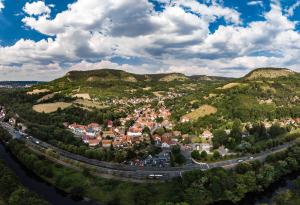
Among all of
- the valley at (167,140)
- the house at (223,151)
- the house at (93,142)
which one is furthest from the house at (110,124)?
the house at (223,151)

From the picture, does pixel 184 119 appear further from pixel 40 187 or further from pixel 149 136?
pixel 40 187

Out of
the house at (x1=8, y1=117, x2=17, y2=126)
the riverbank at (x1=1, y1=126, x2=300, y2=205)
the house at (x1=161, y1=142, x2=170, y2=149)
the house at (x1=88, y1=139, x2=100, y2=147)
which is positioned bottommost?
the riverbank at (x1=1, y1=126, x2=300, y2=205)

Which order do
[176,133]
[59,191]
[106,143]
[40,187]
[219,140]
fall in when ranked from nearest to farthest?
[59,191]
[40,187]
[106,143]
[219,140]
[176,133]

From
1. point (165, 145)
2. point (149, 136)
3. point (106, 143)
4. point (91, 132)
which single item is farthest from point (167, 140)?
point (91, 132)

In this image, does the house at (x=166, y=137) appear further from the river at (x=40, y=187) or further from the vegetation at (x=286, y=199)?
the vegetation at (x=286, y=199)

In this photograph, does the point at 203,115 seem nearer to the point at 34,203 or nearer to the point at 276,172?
the point at 276,172

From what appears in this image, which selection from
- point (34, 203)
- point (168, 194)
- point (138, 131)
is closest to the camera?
point (34, 203)

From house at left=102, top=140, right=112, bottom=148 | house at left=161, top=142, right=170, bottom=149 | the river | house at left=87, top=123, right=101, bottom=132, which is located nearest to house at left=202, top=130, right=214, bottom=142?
house at left=161, top=142, right=170, bottom=149

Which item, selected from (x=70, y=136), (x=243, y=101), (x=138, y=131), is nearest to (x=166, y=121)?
(x=138, y=131)

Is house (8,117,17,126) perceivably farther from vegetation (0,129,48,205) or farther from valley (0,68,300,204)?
vegetation (0,129,48,205)
